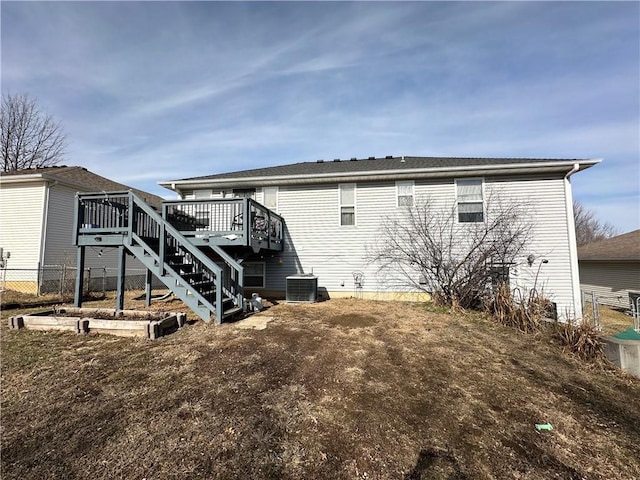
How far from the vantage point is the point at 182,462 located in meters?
2.28

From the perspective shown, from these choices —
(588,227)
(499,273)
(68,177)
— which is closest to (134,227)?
(68,177)

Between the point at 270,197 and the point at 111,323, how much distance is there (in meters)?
6.52

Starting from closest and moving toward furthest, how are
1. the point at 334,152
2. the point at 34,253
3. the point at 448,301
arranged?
the point at 448,301 → the point at 34,253 → the point at 334,152

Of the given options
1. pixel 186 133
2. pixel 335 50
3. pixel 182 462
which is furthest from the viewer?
pixel 186 133

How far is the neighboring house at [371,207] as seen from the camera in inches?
354

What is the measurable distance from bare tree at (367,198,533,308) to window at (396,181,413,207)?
245 mm

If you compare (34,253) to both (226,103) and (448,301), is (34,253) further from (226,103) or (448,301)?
(448,301)

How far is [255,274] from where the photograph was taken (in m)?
10.9

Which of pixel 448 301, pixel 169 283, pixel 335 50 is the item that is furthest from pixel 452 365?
pixel 335 50

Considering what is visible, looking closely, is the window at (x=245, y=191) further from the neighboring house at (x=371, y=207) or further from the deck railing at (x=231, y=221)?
the deck railing at (x=231, y=221)

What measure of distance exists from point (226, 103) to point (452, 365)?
12.1 m

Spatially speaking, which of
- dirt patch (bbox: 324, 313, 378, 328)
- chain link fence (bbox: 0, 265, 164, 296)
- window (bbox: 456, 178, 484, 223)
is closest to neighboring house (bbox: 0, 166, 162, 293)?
chain link fence (bbox: 0, 265, 164, 296)

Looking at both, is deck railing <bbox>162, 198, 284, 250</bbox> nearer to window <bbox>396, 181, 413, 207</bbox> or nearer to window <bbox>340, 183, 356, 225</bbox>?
window <bbox>340, 183, 356, 225</bbox>

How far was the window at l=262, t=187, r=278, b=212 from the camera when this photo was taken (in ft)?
35.3
